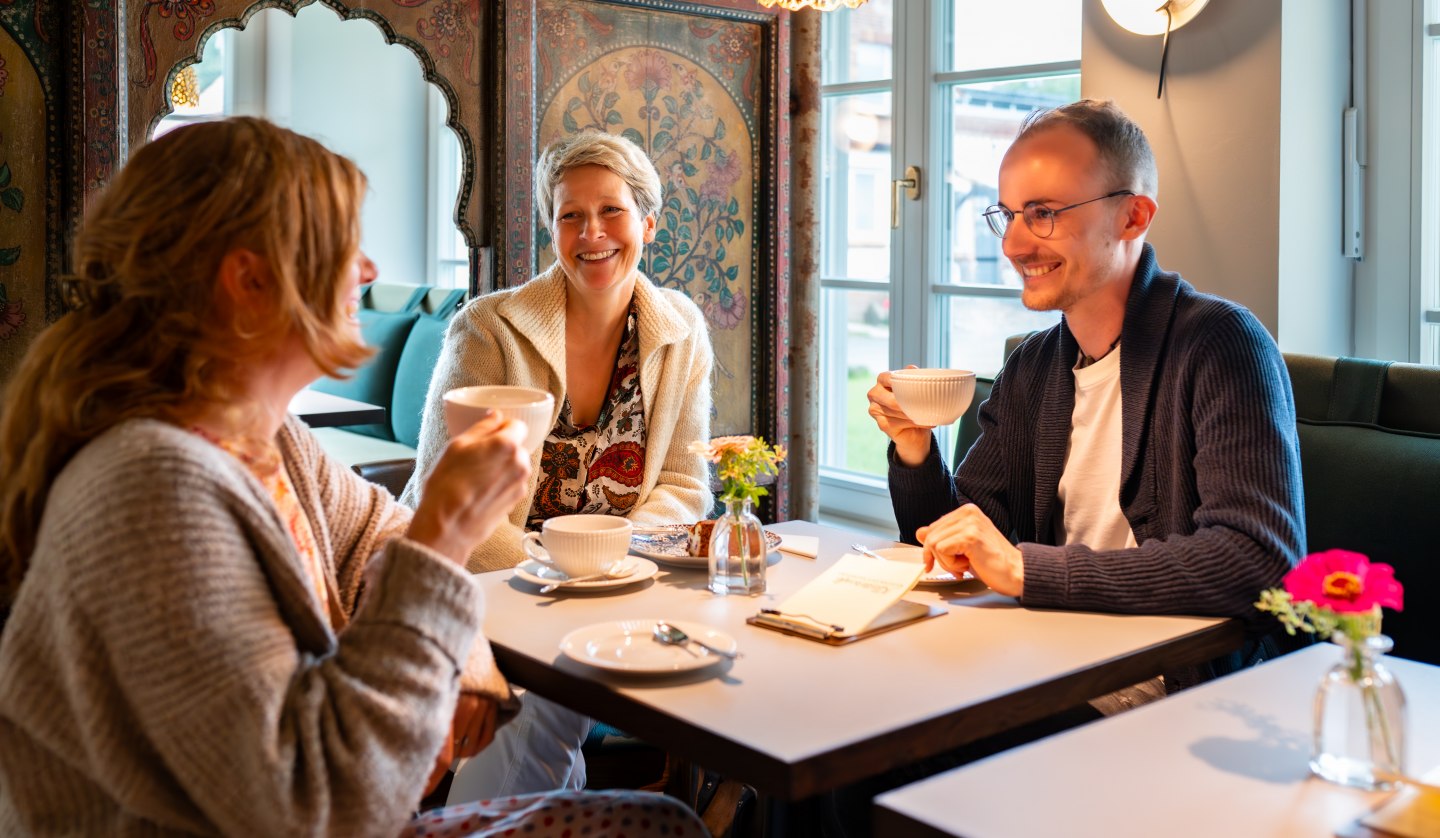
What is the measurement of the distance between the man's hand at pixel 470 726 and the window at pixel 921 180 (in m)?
3.06

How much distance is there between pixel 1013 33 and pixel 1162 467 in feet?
9.44

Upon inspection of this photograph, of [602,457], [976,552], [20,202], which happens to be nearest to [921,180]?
[602,457]

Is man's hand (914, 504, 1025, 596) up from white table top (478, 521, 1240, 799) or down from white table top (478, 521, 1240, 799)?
up

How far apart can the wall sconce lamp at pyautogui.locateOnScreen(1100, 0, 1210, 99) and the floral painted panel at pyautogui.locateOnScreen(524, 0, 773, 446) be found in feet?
3.48

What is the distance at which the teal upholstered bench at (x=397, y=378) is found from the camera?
4.56m

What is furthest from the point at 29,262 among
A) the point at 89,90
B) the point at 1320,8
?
the point at 1320,8

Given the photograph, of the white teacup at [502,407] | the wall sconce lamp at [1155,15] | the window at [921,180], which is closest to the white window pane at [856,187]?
the window at [921,180]

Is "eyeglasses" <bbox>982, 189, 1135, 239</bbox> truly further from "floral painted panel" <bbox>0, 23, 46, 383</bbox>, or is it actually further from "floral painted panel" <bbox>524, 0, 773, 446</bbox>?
"floral painted panel" <bbox>0, 23, 46, 383</bbox>

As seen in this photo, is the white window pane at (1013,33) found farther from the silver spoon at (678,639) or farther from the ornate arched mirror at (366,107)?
the silver spoon at (678,639)

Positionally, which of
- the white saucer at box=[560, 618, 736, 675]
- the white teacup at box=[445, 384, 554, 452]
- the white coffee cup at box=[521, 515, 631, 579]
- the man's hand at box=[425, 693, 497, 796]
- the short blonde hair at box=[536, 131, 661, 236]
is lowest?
the man's hand at box=[425, 693, 497, 796]

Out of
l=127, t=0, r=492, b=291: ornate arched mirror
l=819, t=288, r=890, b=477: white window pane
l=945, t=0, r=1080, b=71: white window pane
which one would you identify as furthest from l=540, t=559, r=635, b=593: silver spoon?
l=127, t=0, r=492, b=291: ornate arched mirror

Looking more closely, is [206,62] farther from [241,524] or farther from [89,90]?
[241,524]

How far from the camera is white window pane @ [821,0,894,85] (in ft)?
16.1

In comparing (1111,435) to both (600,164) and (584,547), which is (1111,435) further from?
(600,164)
